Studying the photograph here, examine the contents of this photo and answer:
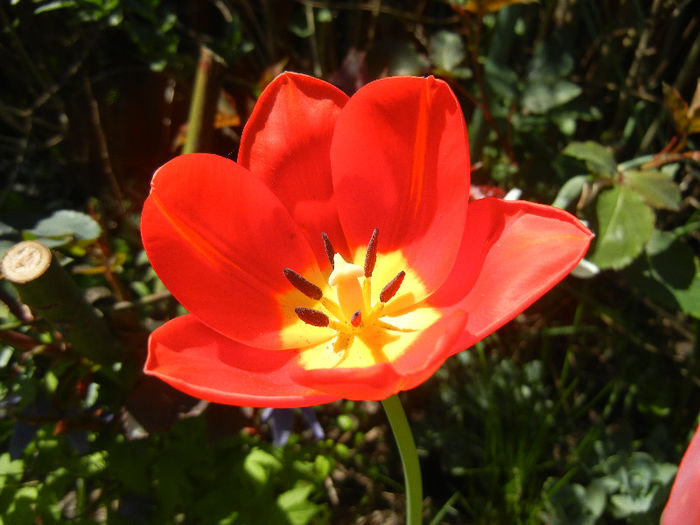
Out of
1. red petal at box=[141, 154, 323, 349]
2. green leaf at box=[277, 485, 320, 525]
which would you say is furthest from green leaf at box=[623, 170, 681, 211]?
green leaf at box=[277, 485, 320, 525]

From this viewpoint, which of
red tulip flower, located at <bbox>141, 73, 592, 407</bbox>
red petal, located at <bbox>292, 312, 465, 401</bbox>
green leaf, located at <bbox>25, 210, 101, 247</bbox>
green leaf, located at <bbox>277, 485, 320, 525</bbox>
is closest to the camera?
red petal, located at <bbox>292, 312, 465, 401</bbox>

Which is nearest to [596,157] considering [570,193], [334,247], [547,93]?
[570,193]

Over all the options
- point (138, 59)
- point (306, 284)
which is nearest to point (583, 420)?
point (306, 284)

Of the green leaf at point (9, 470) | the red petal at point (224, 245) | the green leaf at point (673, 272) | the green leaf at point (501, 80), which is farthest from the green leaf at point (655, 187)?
the green leaf at point (9, 470)

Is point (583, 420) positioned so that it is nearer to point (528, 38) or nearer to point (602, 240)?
point (602, 240)

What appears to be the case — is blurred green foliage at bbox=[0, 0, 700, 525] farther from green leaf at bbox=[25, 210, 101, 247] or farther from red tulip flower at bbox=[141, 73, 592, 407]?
red tulip flower at bbox=[141, 73, 592, 407]
